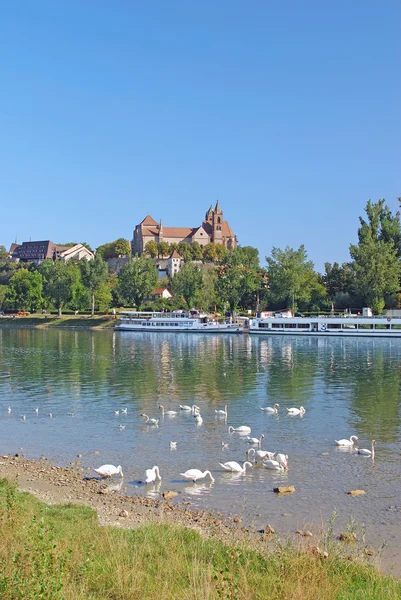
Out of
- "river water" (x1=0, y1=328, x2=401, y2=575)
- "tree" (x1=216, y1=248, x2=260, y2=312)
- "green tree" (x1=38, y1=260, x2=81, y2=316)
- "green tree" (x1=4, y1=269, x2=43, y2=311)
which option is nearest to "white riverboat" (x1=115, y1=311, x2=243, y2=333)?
"tree" (x1=216, y1=248, x2=260, y2=312)

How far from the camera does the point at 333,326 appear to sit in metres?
104

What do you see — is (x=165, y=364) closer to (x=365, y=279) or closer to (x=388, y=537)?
(x=388, y=537)

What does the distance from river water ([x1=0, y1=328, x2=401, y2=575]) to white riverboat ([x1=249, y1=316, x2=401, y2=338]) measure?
107 ft

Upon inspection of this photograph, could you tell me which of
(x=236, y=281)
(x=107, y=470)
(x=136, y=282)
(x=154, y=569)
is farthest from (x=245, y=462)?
(x=136, y=282)

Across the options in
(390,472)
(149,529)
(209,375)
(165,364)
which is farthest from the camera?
(165,364)

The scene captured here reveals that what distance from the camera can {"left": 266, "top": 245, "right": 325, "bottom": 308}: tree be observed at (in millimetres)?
124000

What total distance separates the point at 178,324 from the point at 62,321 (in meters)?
29.6

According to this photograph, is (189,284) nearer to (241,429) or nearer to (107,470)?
(241,429)

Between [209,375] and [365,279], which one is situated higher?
[365,279]

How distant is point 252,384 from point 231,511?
90.7ft

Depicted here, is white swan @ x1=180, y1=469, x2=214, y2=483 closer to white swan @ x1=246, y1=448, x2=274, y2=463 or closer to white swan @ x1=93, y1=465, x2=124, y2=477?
white swan @ x1=93, y1=465, x2=124, y2=477

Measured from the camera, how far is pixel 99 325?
128125 millimetres

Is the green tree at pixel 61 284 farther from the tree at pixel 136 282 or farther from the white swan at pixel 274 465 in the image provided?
the white swan at pixel 274 465

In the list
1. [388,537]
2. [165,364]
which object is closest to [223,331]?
[165,364]
